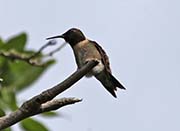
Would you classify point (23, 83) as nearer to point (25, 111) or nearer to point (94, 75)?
point (94, 75)

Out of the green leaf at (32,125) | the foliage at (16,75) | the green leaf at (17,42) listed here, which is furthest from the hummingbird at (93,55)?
the green leaf at (17,42)

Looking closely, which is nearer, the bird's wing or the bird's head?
the bird's wing

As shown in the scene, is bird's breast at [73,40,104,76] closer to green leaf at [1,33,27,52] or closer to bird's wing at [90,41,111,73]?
bird's wing at [90,41,111,73]

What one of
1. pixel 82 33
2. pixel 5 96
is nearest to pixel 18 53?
pixel 5 96

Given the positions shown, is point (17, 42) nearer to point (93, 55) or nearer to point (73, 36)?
point (73, 36)

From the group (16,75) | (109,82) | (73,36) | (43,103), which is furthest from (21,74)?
(43,103)

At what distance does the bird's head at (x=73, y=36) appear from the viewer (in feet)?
9.83

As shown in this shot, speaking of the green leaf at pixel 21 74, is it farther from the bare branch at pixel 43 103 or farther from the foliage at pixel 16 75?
the bare branch at pixel 43 103

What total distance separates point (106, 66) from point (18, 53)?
154 cm

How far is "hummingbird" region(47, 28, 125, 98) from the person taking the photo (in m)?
2.78

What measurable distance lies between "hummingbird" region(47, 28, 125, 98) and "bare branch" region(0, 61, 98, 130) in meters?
0.44

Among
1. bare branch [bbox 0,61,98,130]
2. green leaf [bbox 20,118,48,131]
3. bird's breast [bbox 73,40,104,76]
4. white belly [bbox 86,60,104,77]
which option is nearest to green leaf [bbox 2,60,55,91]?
green leaf [bbox 20,118,48,131]

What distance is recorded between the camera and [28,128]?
412 centimetres

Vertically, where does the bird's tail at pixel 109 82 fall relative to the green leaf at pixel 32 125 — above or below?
above
